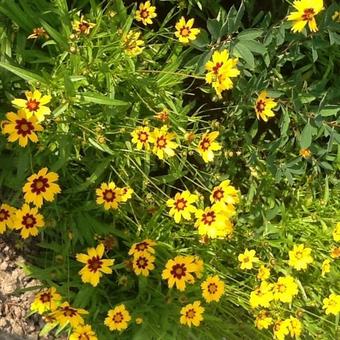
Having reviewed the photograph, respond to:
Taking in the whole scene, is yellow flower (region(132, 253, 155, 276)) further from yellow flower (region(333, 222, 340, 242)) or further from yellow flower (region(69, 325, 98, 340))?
yellow flower (region(333, 222, 340, 242))

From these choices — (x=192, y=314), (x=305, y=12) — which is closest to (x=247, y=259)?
(x=192, y=314)

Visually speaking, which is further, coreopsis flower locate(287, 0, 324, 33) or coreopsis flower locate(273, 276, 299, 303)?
coreopsis flower locate(273, 276, 299, 303)

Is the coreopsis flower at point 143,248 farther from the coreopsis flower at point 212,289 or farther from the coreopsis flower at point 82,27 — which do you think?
the coreopsis flower at point 82,27

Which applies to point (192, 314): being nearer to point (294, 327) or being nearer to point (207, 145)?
point (294, 327)

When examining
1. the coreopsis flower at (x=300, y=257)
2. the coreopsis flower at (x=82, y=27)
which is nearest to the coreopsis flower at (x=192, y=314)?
the coreopsis flower at (x=300, y=257)

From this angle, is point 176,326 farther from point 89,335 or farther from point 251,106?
point 251,106

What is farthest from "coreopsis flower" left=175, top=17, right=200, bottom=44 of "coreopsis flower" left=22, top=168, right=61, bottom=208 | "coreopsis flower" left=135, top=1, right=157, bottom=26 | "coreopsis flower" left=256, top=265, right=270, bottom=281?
"coreopsis flower" left=256, top=265, right=270, bottom=281

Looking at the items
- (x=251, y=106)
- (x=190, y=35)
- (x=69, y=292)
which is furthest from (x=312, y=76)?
(x=69, y=292)
